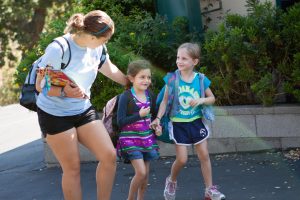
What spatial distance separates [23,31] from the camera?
2748 centimetres

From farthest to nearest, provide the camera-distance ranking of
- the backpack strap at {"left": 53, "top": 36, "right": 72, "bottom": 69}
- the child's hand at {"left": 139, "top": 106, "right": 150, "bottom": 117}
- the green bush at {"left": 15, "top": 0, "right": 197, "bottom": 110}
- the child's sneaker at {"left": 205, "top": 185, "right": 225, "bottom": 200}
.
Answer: the green bush at {"left": 15, "top": 0, "right": 197, "bottom": 110} < the child's sneaker at {"left": 205, "top": 185, "right": 225, "bottom": 200} < the child's hand at {"left": 139, "top": 106, "right": 150, "bottom": 117} < the backpack strap at {"left": 53, "top": 36, "right": 72, "bottom": 69}

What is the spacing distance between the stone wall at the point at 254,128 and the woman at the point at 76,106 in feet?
8.98

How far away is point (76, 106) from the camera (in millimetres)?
4629

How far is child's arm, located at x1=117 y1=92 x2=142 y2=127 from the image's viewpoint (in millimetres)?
4969

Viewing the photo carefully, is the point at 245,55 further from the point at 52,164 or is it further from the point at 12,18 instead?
the point at 12,18

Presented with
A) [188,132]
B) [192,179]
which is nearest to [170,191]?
[188,132]

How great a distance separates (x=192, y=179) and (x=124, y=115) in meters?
1.67

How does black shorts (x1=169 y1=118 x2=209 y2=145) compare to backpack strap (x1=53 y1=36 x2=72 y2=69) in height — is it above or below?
below

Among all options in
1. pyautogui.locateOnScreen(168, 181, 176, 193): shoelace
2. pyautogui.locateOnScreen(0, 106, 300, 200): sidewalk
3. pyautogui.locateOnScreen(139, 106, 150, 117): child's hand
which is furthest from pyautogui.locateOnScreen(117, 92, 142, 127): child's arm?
pyautogui.locateOnScreen(0, 106, 300, 200): sidewalk

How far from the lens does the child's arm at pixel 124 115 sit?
16.3 ft

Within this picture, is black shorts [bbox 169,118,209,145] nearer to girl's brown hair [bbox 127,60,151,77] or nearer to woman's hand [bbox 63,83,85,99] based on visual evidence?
girl's brown hair [bbox 127,60,151,77]

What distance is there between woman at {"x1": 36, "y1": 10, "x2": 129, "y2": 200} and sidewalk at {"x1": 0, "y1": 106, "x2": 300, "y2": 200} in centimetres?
124

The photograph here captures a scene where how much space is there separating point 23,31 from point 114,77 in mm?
23258

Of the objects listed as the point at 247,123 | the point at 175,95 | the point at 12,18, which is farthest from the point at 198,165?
the point at 12,18
